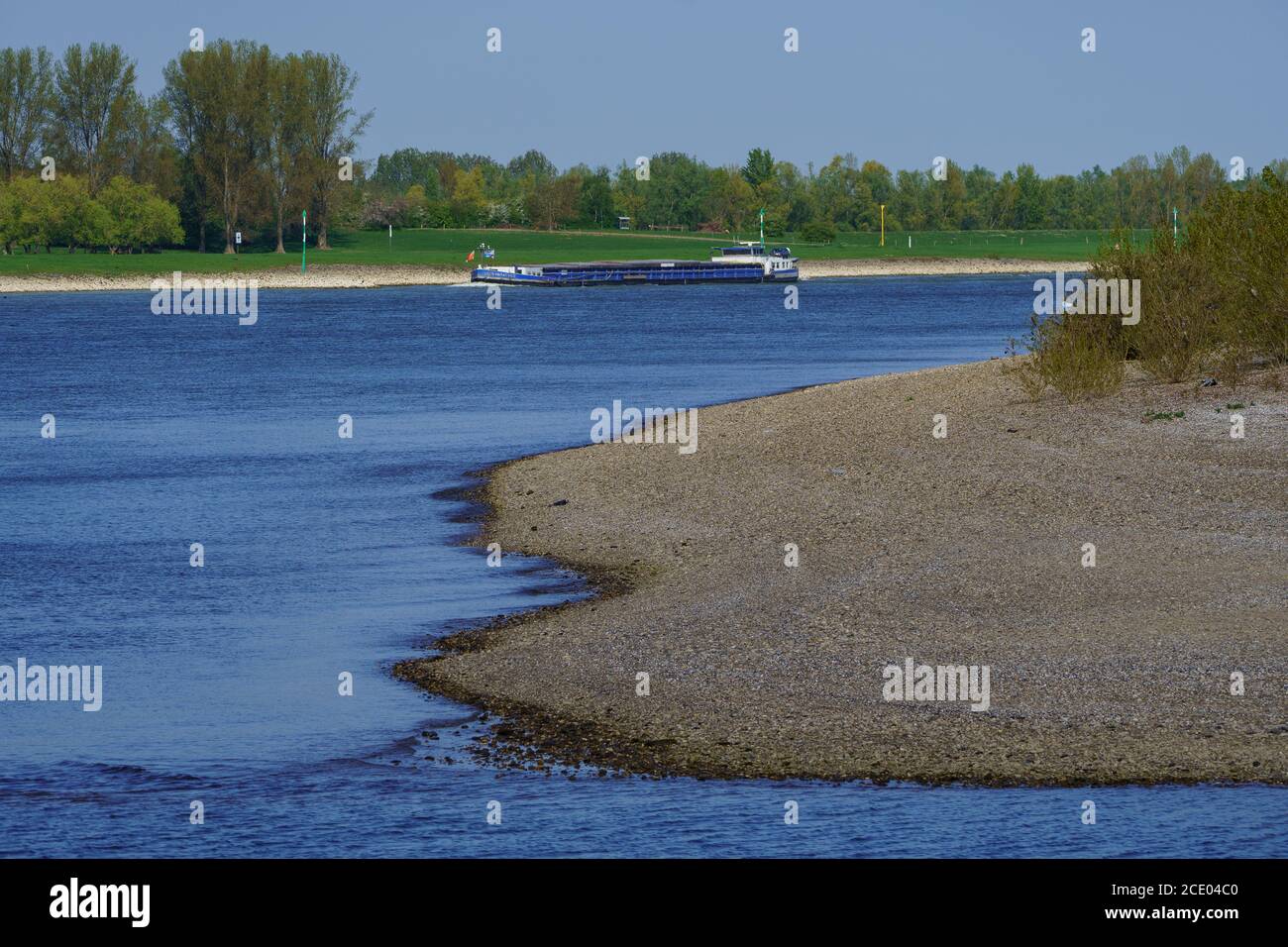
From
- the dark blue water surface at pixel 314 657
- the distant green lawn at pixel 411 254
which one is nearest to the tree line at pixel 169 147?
the distant green lawn at pixel 411 254

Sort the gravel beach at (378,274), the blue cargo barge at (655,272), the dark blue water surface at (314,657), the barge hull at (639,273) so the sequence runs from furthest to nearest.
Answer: the blue cargo barge at (655,272), the barge hull at (639,273), the gravel beach at (378,274), the dark blue water surface at (314,657)

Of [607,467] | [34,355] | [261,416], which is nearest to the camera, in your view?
[607,467]

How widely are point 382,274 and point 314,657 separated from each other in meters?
141

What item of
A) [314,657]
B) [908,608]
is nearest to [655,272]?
[908,608]

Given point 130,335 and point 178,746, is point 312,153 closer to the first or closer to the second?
point 130,335

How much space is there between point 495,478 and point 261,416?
1623cm

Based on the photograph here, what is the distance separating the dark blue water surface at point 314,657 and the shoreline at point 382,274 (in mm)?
93494

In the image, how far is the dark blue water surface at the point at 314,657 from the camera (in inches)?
484

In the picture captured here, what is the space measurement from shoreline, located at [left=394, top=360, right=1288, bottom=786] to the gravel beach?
12058cm

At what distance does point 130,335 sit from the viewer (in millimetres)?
85125

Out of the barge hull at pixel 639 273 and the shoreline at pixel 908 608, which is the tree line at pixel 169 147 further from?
the shoreline at pixel 908 608

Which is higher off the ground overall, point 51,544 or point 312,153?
point 312,153

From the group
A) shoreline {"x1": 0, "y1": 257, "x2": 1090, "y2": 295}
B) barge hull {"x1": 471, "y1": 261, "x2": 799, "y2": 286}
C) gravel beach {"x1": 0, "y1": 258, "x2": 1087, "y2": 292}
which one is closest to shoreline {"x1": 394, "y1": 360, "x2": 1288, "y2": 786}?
barge hull {"x1": 471, "y1": 261, "x2": 799, "y2": 286}

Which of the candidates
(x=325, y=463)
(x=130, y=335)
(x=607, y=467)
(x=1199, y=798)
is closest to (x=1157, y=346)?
(x=607, y=467)
